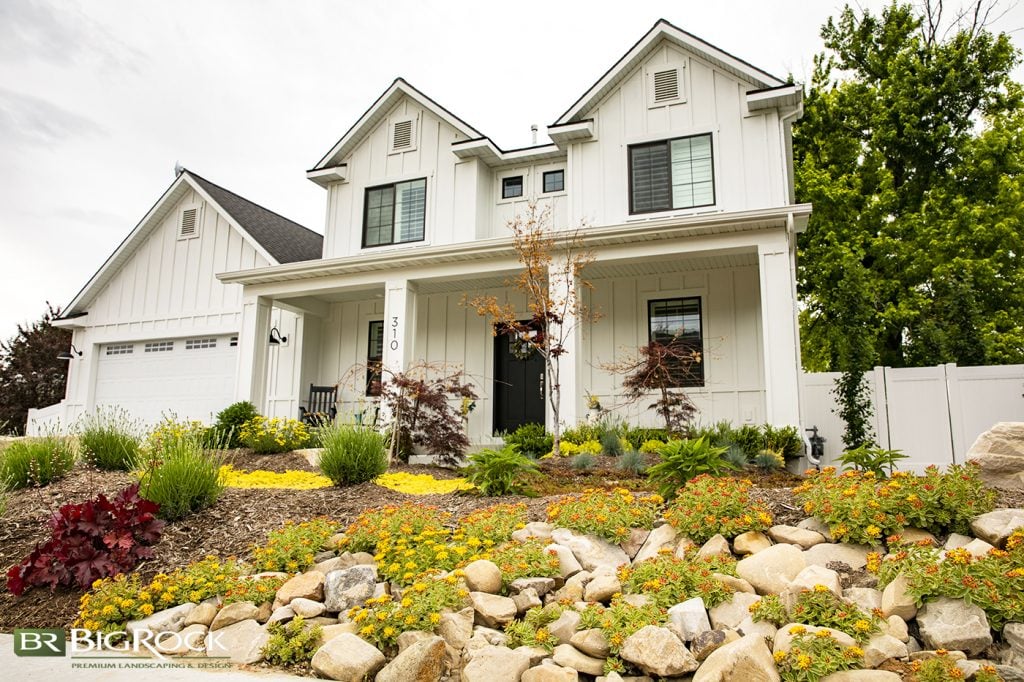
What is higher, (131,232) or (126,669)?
(131,232)

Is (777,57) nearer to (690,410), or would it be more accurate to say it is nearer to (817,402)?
(817,402)

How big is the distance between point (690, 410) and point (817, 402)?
328 centimetres

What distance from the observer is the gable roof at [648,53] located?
12125mm

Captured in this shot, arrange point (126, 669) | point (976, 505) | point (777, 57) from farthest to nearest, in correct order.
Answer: point (777, 57)
point (976, 505)
point (126, 669)

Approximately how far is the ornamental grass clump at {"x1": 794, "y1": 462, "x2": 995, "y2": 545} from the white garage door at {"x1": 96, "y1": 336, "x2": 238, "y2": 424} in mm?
13143

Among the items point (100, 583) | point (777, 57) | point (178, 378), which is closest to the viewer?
point (100, 583)

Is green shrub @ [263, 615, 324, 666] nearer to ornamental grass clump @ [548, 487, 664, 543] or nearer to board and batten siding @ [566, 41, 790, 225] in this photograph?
ornamental grass clump @ [548, 487, 664, 543]

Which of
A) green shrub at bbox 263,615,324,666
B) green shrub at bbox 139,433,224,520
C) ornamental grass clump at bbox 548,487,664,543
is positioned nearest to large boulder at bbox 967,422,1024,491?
ornamental grass clump at bbox 548,487,664,543

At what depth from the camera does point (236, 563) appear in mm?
5055

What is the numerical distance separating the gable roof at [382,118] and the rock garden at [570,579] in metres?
9.99

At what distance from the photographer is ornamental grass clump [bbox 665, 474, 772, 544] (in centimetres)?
462

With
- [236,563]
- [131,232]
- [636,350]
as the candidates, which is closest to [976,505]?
[236,563]

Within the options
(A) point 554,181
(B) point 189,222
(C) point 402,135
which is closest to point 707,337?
(A) point 554,181

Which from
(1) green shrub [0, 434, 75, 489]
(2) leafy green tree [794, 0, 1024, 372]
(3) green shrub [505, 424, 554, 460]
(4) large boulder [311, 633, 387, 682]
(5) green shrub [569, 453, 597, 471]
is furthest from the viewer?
(2) leafy green tree [794, 0, 1024, 372]
